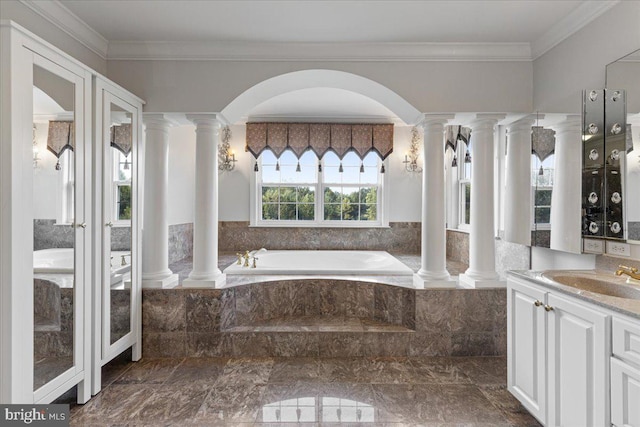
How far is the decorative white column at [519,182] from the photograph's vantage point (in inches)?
107

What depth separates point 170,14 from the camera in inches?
91.0

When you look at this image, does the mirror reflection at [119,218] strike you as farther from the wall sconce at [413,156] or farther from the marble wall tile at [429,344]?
the wall sconce at [413,156]

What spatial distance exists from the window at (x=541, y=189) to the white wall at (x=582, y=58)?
1.24ft

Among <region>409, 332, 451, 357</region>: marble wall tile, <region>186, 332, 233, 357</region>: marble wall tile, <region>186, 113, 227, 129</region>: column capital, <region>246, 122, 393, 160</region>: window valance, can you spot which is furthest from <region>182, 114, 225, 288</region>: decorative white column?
<region>246, 122, 393, 160</region>: window valance

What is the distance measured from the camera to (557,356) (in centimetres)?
163

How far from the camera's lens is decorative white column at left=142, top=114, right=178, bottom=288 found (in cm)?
283

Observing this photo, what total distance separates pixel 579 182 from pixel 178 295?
299 cm

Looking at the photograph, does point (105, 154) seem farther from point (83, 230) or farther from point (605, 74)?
point (605, 74)

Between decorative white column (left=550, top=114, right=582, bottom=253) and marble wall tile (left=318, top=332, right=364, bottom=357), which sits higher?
decorative white column (left=550, top=114, right=582, bottom=253)

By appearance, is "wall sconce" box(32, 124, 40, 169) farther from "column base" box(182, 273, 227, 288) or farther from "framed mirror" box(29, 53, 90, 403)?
"column base" box(182, 273, 227, 288)

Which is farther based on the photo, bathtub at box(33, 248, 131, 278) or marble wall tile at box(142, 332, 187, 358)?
marble wall tile at box(142, 332, 187, 358)

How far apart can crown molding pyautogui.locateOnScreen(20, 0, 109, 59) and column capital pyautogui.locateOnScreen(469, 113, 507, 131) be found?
118 inches

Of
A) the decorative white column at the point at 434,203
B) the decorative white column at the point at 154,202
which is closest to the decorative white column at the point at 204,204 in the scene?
the decorative white column at the point at 154,202

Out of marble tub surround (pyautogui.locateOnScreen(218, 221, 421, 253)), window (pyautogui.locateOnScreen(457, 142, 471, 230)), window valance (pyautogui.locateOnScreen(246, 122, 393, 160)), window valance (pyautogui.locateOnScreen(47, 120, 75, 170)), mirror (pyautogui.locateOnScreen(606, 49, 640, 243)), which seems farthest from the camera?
marble tub surround (pyautogui.locateOnScreen(218, 221, 421, 253))
